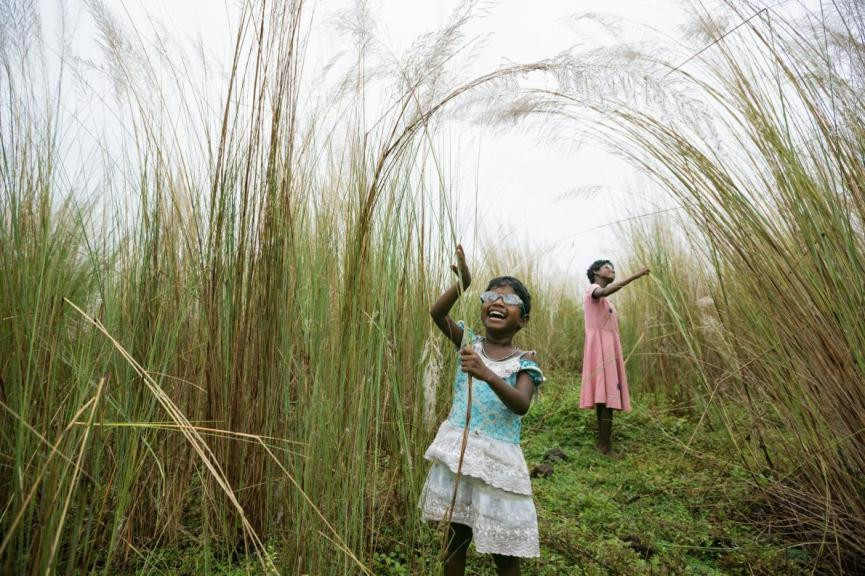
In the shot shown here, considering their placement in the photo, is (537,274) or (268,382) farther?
(537,274)

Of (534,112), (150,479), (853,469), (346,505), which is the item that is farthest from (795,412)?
(150,479)

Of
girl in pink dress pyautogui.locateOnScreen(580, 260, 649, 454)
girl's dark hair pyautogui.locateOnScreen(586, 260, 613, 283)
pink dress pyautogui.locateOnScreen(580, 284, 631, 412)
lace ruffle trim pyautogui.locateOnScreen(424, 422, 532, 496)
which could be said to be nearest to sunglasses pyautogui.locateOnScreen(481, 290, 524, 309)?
lace ruffle trim pyautogui.locateOnScreen(424, 422, 532, 496)

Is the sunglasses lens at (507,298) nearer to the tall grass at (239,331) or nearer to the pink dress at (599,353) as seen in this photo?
the tall grass at (239,331)

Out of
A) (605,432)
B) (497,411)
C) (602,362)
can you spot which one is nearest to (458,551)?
(497,411)

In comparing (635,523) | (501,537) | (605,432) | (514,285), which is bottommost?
(635,523)

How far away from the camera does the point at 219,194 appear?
1814 millimetres

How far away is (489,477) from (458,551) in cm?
32

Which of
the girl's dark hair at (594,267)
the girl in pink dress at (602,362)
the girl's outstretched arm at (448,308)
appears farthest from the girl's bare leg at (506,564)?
the girl's dark hair at (594,267)

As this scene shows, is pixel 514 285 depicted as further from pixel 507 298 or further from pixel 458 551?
pixel 458 551

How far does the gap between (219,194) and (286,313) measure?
0.47m

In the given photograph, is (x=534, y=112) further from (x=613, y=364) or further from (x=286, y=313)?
(x=613, y=364)

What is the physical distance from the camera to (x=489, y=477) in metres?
1.76

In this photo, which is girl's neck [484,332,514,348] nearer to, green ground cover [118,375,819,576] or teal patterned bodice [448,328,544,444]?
teal patterned bodice [448,328,544,444]

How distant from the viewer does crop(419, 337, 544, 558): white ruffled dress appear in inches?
67.2
